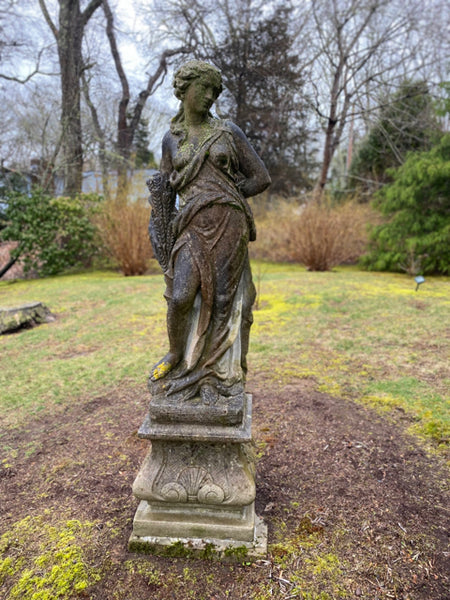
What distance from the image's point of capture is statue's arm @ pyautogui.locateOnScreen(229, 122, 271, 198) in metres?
2.12

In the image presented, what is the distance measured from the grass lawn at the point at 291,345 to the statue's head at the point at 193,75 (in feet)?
9.74

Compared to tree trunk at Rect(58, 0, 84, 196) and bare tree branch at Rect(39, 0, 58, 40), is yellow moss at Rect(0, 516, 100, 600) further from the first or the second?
bare tree branch at Rect(39, 0, 58, 40)

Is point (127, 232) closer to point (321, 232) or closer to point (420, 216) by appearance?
point (321, 232)

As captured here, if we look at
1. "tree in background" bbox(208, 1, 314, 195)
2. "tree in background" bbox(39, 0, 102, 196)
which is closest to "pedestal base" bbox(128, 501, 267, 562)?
"tree in background" bbox(39, 0, 102, 196)

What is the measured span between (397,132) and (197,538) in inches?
671

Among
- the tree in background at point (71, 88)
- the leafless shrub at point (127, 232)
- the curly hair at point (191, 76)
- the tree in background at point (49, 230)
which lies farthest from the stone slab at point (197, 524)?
the tree in background at point (71, 88)

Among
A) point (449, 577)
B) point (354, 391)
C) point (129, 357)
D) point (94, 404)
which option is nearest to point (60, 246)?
point (129, 357)

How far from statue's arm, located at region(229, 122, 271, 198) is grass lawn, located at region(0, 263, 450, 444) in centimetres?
240

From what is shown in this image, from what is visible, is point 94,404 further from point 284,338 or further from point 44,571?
point 284,338

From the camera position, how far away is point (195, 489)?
6.87 ft

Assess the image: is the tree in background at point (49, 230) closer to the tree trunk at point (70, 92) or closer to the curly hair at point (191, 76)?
the tree trunk at point (70, 92)

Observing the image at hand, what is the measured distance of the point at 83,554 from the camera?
6.85ft

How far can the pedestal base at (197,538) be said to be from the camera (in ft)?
6.77

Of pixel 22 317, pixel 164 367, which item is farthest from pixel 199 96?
pixel 22 317
